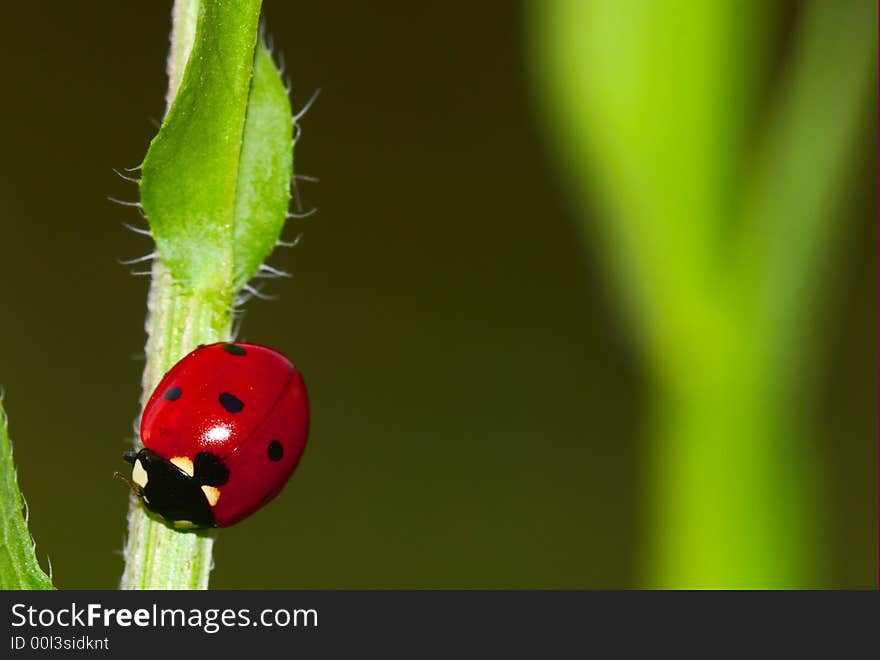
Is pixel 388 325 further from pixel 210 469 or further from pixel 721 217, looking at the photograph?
pixel 210 469

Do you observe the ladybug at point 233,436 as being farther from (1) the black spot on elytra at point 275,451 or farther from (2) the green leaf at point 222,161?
(2) the green leaf at point 222,161

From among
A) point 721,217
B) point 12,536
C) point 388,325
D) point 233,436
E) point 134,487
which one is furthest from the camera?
point 388,325

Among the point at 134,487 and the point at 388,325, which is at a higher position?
the point at 388,325

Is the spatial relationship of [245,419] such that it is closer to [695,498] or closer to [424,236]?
[695,498]

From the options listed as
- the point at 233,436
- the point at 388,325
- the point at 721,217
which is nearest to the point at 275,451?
the point at 233,436

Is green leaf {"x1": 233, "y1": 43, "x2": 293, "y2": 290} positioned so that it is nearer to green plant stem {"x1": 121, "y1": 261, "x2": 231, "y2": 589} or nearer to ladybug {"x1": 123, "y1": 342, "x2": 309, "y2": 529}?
green plant stem {"x1": 121, "y1": 261, "x2": 231, "y2": 589}

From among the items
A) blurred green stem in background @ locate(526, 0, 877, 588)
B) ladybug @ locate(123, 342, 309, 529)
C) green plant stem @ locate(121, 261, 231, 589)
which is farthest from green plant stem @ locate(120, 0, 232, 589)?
blurred green stem in background @ locate(526, 0, 877, 588)

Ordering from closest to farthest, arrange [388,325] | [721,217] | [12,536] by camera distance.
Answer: [12,536], [721,217], [388,325]

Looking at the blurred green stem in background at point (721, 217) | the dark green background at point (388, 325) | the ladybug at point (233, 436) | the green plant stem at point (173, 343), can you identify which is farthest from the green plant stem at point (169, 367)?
the dark green background at point (388, 325)
